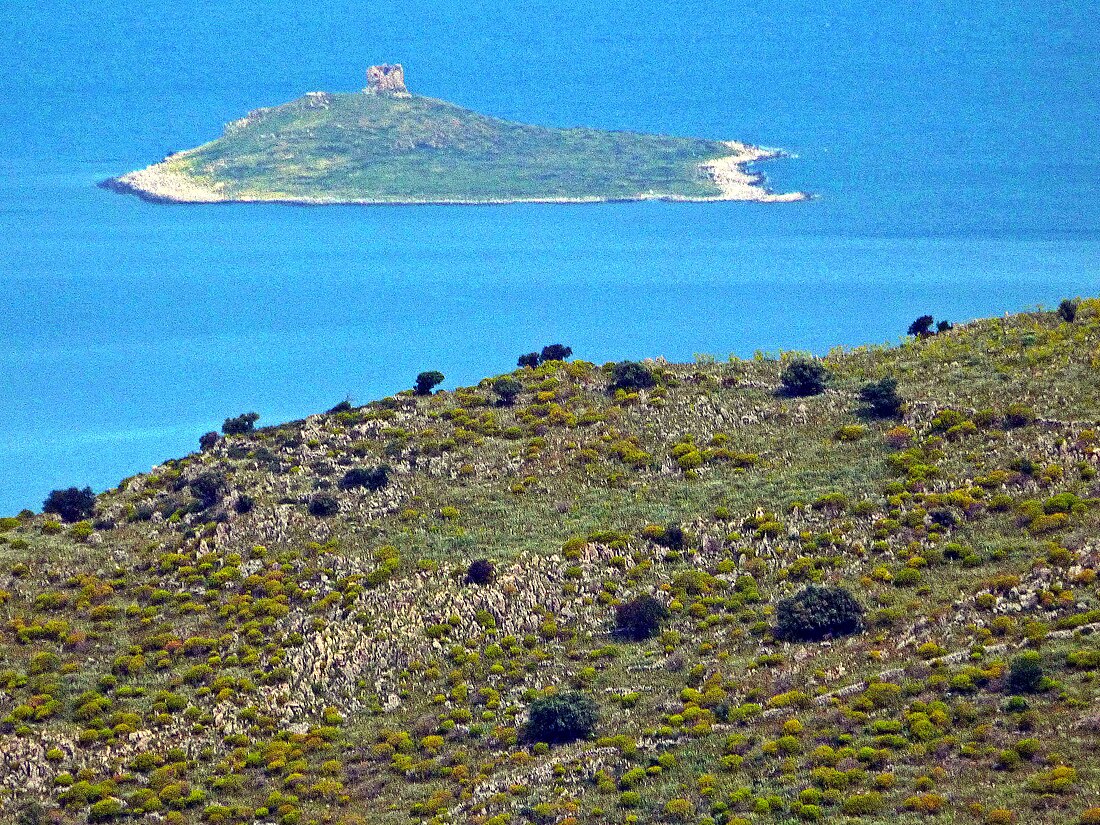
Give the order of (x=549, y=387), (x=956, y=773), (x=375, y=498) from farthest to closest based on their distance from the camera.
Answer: (x=549, y=387) → (x=375, y=498) → (x=956, y=773)

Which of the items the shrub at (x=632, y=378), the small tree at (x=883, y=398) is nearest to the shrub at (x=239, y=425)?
the shrub at (x=632, y=378)

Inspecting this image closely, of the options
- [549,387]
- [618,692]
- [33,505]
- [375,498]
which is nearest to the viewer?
[618,692]

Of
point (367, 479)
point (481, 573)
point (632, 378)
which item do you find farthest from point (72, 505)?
point (632, 378)

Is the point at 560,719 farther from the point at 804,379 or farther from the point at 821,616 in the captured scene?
the point at 804,379

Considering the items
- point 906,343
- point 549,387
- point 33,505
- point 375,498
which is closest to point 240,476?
point 375,498

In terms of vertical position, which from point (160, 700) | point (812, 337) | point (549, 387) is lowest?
point (160, 700)

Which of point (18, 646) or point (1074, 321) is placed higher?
point (1074, 321)

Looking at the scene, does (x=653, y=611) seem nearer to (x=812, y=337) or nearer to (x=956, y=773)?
(x=956, y=773)
